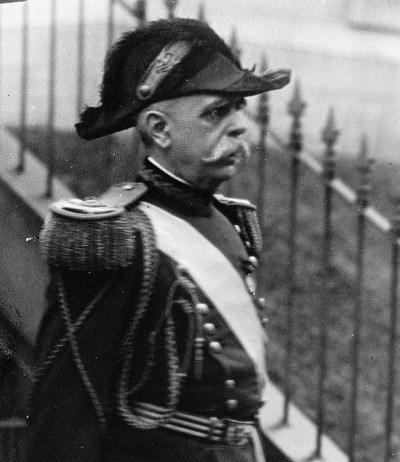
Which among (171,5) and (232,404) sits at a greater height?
(171,5)

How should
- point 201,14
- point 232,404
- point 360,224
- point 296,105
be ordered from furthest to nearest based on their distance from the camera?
point 360,224, point 296,105, point 201,14, point 232,404

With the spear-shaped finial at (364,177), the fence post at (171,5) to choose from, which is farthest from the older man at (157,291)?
the spear-shaped finial at (364,177)

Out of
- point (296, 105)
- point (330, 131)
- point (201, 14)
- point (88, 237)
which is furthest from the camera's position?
point (330, 131)

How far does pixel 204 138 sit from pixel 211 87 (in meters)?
0.11

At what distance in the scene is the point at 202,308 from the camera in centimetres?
216

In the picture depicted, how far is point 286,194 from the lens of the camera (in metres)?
3.92

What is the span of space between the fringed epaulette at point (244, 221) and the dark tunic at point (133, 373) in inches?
7.2

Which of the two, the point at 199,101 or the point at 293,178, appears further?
the point at 293,178

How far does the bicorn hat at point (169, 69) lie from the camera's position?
2164 mm

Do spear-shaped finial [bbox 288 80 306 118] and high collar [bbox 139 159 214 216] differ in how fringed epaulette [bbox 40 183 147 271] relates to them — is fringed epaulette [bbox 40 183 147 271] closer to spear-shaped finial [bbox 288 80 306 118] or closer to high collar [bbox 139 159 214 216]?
high collar [bbox 139 159 214 216]

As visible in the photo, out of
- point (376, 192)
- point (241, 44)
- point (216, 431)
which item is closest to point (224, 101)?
point (241, 44)

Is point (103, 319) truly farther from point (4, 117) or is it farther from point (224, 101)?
point (4, 117)

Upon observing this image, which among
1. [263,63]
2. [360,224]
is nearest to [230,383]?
[263,63]

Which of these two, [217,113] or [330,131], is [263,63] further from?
[330,131]
